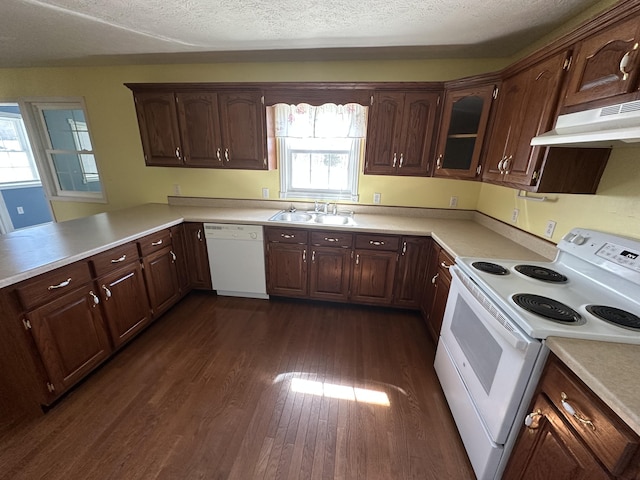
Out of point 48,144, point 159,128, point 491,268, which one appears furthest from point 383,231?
point 48,144

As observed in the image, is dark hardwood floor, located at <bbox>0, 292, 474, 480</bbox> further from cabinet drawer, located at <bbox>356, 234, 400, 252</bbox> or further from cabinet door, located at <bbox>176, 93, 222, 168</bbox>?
cabinet door, located at <bbox>176, 93, 222, 168</bbox>

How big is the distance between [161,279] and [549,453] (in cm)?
274

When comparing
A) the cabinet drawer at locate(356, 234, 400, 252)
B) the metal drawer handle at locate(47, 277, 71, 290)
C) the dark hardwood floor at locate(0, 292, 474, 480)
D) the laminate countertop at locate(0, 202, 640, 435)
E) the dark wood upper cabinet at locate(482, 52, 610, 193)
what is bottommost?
the dark hardwood floor at locate(0, 292, 474, 480)

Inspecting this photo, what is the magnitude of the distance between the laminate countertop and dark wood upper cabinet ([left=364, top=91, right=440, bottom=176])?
0.51 meters

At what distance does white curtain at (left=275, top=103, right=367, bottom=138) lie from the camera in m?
2.55

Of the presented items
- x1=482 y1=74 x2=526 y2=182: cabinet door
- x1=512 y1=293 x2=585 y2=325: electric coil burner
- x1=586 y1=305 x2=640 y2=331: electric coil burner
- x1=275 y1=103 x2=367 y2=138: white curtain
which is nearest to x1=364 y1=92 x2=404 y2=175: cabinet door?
x1=275 y1=103 x2=367 y2=138: white curtain

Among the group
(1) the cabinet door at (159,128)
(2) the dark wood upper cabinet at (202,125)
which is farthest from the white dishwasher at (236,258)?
(1) the cabinet door at (159,128)

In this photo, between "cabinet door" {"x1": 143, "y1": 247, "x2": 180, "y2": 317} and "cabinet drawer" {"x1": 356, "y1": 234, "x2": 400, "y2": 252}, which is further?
"cabinet drawer" {"x1": 356, "y1": 234, "x2": 400, "y2": 252}

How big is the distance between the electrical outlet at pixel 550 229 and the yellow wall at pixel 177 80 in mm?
989

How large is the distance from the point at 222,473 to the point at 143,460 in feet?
1.40

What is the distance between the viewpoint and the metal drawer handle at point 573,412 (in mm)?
767

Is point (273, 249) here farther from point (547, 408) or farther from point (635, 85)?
point (635, 85)

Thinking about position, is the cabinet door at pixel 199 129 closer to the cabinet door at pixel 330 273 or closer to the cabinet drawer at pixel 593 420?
the cabinet door at pixel 330 273

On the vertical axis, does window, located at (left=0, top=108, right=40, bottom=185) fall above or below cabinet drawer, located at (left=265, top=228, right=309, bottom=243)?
above
